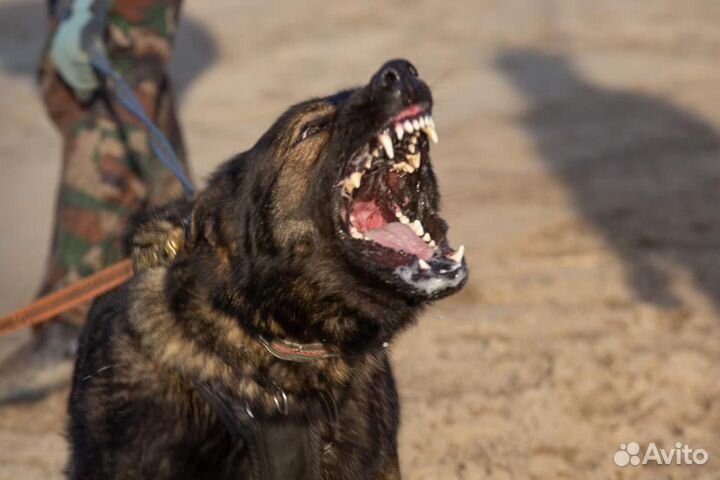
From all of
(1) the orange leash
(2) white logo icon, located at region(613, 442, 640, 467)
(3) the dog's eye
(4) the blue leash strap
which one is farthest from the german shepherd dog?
(2) white logo icon, located at region(613, 442, 640, 467)

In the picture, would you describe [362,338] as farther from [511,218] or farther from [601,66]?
[601,66]

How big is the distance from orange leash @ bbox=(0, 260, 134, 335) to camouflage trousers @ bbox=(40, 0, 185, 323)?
55.0 inches

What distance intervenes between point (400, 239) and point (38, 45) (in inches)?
347

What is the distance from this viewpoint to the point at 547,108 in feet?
31.7

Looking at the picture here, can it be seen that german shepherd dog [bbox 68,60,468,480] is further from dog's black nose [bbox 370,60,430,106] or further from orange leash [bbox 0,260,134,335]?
orange leash [bbox 0,260,134,335]

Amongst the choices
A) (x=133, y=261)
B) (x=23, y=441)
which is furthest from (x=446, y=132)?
(x=133, y=261)

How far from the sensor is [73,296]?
418 centimetres

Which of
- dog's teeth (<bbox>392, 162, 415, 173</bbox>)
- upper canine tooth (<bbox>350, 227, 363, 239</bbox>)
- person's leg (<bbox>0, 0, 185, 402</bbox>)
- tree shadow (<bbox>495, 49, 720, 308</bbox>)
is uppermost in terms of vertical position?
dog's teeth (<bbox>392, 162, 415, 173</bbox>)

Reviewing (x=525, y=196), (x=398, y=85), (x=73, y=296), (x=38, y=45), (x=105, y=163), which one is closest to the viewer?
(x=398, y=85)

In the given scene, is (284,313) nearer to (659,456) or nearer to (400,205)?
(400,205)

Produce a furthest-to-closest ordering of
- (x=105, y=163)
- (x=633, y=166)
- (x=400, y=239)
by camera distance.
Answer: (x=633, y=166), (x=105, y=163), (x=400, y=239)

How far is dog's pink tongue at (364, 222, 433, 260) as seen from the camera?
10.8 feet

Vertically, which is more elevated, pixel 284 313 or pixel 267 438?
pixel 284 313

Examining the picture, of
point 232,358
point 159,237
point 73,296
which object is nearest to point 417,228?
point 232,358
